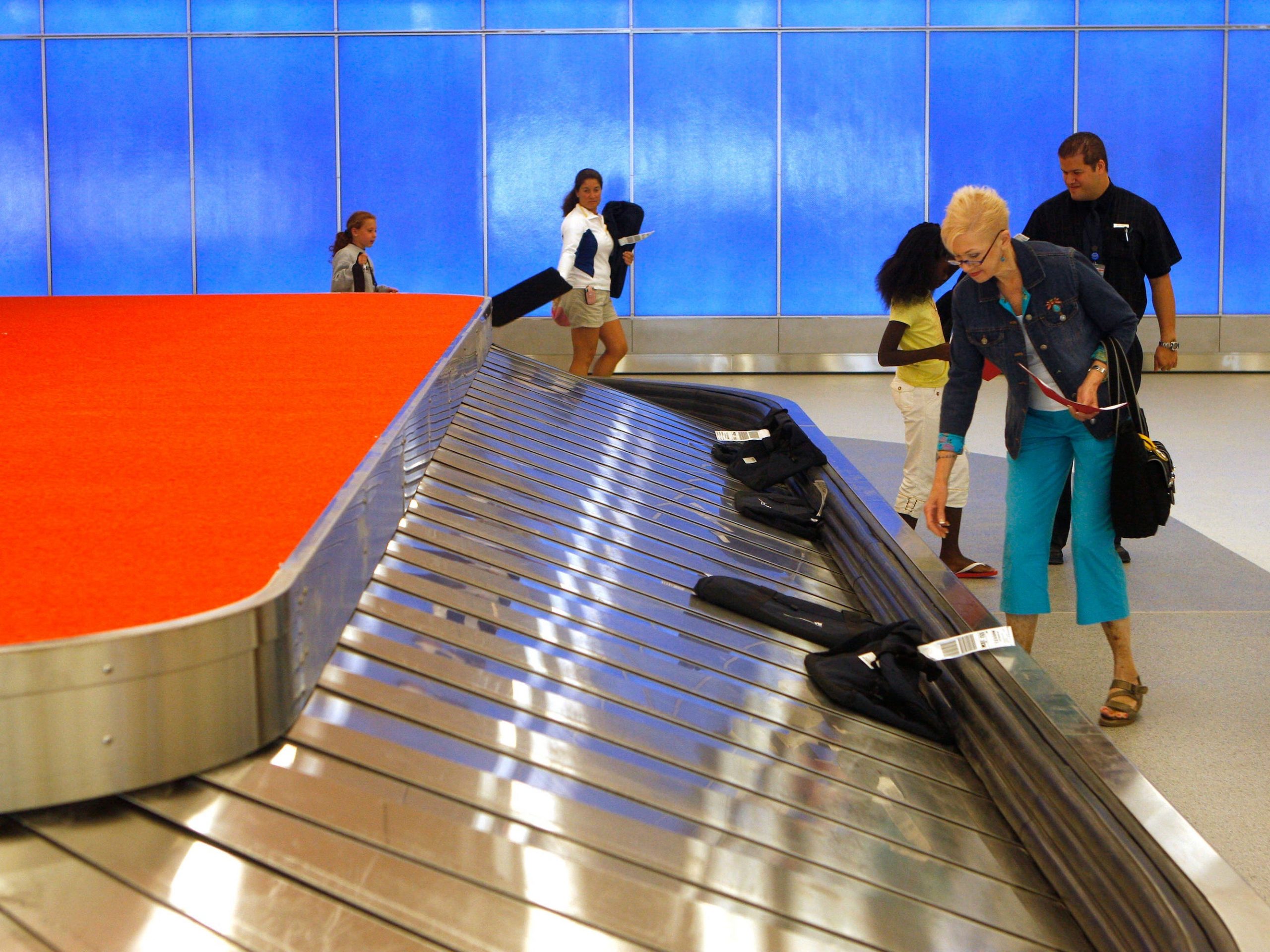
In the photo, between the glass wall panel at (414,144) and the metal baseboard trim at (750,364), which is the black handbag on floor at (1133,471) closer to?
the metal baseboard trim at (750,364)

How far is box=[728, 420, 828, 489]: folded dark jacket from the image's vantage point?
4098 mm

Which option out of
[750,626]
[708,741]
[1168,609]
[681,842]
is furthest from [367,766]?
[1168,609]

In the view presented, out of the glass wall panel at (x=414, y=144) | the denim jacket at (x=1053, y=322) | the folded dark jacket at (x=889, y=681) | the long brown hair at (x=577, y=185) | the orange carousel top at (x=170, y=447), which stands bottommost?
the folded dark jacket at (x=889, y=681)

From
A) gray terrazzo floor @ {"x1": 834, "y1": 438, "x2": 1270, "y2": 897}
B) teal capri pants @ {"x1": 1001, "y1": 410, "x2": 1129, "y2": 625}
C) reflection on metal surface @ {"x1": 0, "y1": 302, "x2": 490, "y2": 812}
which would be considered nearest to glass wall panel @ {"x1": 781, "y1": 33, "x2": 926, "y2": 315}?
gray terrazzo floor @ {"x1": 834, "y1": 438, "x2": 1270, "y2": 897}

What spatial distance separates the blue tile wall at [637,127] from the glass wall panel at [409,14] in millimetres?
29

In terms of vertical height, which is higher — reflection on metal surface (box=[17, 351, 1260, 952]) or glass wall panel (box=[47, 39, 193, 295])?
glass wall panel (box=[47, 39, 193, 295])

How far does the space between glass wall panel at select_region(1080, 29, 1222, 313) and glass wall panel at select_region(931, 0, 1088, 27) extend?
0.38 metres

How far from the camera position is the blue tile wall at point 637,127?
12.6 metres

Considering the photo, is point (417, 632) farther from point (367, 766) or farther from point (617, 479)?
point (617, 479)

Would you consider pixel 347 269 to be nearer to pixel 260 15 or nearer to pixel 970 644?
pixel 260 15

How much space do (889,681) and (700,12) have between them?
1163 centimetres

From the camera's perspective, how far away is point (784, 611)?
2.66 meters

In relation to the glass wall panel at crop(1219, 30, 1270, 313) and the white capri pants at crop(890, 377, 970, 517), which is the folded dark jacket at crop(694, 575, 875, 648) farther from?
the glass wall panel at crop(1219, 30, 1270, 313)

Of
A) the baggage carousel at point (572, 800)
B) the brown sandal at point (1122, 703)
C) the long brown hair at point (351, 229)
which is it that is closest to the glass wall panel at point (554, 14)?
the long brown hair at point (351, 229)
